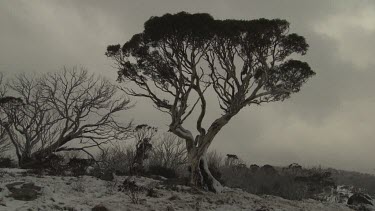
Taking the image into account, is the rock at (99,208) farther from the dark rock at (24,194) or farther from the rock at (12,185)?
the rock at (12,185)

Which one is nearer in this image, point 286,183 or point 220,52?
point 220,52

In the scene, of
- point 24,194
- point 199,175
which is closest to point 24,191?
point 24,194

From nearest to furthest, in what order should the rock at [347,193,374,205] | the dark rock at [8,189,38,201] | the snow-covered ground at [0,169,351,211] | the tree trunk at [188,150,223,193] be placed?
the snow-covered ground at [0,169,351,211]
the dark rock at [8,189,38,201]
the tree trunk at [188,150,223,193]
the rock at [347,193,374,205]

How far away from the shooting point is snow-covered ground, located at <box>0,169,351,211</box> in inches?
533

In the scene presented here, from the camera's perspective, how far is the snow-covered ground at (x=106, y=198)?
13.5 metres

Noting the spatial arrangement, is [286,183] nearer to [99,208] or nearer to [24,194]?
[99,208]

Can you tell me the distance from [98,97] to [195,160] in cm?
1299

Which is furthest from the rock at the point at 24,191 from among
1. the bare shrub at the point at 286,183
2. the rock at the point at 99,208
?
the bare shrub at the point at 286,183

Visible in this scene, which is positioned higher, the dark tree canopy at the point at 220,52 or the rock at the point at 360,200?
the dark tree canopy at the point at 220,52

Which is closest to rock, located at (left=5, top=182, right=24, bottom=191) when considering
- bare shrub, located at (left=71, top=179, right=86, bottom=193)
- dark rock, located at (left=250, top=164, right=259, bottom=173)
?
bare shrub, located at (left=71, top=179, right=86, bottom=193)

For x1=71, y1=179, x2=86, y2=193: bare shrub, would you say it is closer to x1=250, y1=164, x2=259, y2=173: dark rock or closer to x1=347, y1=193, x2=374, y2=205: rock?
x1=347, y1=193, x2=374, y2=205: rock

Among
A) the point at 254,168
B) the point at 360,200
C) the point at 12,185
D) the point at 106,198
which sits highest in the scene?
the point at 254,168

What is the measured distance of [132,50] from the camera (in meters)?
23.8

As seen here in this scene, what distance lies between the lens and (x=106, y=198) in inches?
610
